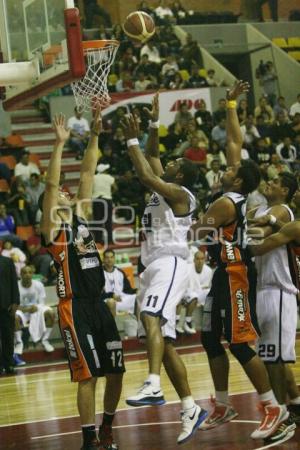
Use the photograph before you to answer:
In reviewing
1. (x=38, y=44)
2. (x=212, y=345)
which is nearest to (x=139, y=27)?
(x=38, y=44)

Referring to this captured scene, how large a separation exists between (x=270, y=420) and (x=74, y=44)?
3255 millimetres

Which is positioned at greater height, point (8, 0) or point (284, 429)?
point (8, 0)

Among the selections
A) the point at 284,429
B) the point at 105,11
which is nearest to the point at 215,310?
the point at 284,429

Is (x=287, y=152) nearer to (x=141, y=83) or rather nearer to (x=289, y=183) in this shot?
(x=141, y=83)

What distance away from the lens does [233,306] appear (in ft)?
22.1

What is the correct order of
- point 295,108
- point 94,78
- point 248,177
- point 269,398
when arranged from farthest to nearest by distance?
point 295,108 < point 94,78 < point 248,177 < point 269,398

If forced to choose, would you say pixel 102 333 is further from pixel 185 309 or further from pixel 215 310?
pixel 185 309

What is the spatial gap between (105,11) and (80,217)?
1620 centimetres

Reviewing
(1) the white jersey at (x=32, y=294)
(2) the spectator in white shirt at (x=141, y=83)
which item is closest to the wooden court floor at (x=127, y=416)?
(1) the white jersey at (x=32, y=294)

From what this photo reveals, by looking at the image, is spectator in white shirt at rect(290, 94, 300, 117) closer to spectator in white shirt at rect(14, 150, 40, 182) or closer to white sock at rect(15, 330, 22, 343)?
spectator in white shirt at rect(14, 150, 40, 182)

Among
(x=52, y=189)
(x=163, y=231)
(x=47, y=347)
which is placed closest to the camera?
→ (x=52, y=189)

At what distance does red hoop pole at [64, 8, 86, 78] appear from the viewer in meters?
7.07

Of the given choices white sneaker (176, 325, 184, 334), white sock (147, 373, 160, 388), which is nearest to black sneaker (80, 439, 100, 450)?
white sock (147, 373, 160, 388)

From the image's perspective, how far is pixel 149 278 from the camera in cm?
690
